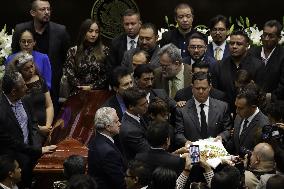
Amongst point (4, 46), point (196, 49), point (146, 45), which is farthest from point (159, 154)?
point (4, 46)

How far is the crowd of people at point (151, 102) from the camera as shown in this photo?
7.34 m

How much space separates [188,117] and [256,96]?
72 centimetres

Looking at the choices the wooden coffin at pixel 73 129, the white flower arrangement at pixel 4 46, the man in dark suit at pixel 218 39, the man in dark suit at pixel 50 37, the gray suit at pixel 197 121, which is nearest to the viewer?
the wooden coffin at pixel 73 129

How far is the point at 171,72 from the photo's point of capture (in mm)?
9344

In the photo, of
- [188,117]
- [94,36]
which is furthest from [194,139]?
[94,36]

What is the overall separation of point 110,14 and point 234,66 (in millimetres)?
2228

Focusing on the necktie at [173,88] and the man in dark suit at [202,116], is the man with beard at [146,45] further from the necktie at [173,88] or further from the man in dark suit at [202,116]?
the man in dark suit at [202,116]

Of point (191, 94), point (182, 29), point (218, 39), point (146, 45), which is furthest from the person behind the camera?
point (182, 29)

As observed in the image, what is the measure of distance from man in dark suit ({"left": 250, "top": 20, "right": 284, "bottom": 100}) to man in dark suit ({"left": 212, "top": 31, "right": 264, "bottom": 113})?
95mm

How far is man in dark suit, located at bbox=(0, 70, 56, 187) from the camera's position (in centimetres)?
834

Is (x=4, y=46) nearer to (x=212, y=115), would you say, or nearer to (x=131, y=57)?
(x=131, y=57)

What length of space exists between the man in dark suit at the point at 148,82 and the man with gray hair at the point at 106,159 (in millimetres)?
1371

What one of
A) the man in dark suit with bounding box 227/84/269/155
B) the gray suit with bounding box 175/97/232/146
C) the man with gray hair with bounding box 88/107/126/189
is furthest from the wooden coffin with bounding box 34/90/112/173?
the man in dark suit with bounding box 227/84/269/155

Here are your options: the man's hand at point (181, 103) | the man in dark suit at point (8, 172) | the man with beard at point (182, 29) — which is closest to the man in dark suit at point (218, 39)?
the man with beard at point (182, 29)
